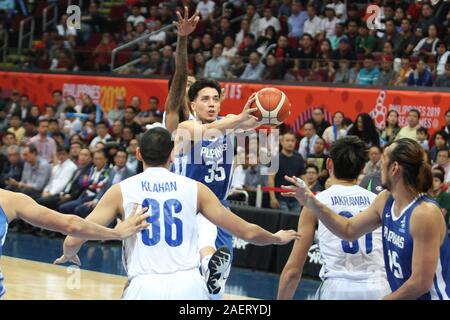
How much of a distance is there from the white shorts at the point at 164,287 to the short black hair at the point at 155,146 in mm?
700

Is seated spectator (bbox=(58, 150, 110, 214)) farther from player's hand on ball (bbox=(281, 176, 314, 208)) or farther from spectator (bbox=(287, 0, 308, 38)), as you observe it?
player's hand on ball (bbox=(281, 176, 314, 208))

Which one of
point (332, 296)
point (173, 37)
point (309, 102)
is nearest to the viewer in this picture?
point (332, 296)

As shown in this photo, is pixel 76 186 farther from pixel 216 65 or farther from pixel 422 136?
pixel 422 136

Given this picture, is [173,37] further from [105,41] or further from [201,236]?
[201,236]

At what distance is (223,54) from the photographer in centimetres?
1939

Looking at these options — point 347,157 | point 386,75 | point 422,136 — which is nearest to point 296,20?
point 386,75

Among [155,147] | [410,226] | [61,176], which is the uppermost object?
[155,147]

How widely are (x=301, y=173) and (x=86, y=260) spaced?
350 cm

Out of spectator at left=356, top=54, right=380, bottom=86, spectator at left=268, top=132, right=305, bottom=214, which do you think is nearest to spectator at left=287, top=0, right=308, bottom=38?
spectator at left=356, top=54, right=380, bottom=86

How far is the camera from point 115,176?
15.9 meters

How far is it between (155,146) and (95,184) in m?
10.7

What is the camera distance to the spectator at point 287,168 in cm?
1450

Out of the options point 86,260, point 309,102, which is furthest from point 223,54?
point 86,260

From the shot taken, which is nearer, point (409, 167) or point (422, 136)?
point (409, 167)
